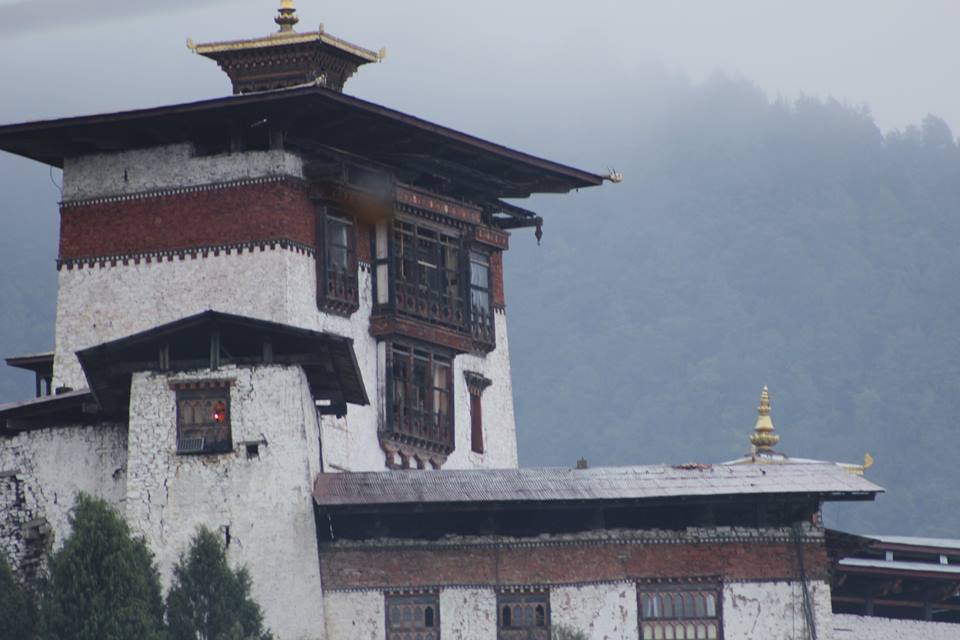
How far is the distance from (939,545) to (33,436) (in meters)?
18.8

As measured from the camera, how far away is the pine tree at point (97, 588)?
47500 mm

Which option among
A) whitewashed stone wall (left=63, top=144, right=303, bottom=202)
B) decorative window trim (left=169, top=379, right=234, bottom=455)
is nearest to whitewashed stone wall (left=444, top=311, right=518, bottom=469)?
whitewashed stone wall (left=63, top=144, right=303, bottom=202)

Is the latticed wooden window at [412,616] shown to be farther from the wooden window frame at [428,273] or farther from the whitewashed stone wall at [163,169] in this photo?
the whitewashed stone wall at [163,169]

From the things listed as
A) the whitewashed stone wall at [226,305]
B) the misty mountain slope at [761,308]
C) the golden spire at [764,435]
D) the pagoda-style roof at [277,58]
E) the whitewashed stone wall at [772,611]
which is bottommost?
the whitewashed stone wall at [772,611]

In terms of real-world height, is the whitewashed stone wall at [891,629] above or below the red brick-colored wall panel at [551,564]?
below

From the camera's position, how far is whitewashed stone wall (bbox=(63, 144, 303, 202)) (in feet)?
192

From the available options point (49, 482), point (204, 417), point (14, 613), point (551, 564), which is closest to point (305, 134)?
point (49, 482)

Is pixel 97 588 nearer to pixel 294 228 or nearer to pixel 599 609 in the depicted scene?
pixel 599 609

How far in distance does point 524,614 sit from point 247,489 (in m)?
5.20

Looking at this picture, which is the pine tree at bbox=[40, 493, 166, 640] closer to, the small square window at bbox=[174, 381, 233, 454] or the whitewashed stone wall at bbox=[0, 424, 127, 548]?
the small square window at bbox=[174, 381, 233, 454]

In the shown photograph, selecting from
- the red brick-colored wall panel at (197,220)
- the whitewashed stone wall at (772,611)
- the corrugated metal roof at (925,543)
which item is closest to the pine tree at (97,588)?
the whitewashed stone wall at (772,611)

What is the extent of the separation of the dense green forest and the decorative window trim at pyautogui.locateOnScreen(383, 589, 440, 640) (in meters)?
87.6

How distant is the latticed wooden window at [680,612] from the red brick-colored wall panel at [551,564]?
0.28 m

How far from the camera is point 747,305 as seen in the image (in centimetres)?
17462
